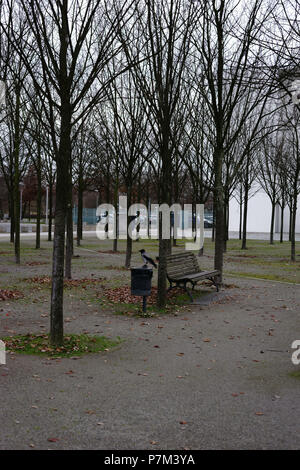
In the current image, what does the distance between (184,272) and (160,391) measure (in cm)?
697

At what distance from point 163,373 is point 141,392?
0.80 m

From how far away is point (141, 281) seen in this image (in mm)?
9469

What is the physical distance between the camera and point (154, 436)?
419cm

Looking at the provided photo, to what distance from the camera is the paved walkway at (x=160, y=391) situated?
418 cm

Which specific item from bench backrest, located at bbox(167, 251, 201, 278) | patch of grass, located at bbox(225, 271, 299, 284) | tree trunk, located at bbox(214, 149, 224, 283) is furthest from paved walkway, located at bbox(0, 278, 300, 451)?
patch of grass, located at bbox(225, 271, 299, 284)

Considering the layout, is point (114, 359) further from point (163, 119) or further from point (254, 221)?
point (254, 221)

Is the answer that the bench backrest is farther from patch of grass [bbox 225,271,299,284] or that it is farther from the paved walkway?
patch of grass [bbox 225,271,299,284]

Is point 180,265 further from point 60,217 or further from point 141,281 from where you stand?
point 60,217

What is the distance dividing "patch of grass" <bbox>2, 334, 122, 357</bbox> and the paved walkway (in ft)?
0.80

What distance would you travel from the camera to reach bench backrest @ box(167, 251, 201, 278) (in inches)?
456

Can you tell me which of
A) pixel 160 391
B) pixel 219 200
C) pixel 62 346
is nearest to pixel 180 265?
pixel 219 200

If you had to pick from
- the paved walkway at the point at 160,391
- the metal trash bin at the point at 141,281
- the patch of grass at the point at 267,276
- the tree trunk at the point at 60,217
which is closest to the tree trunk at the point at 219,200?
the patch of grass at the point at 267,276
